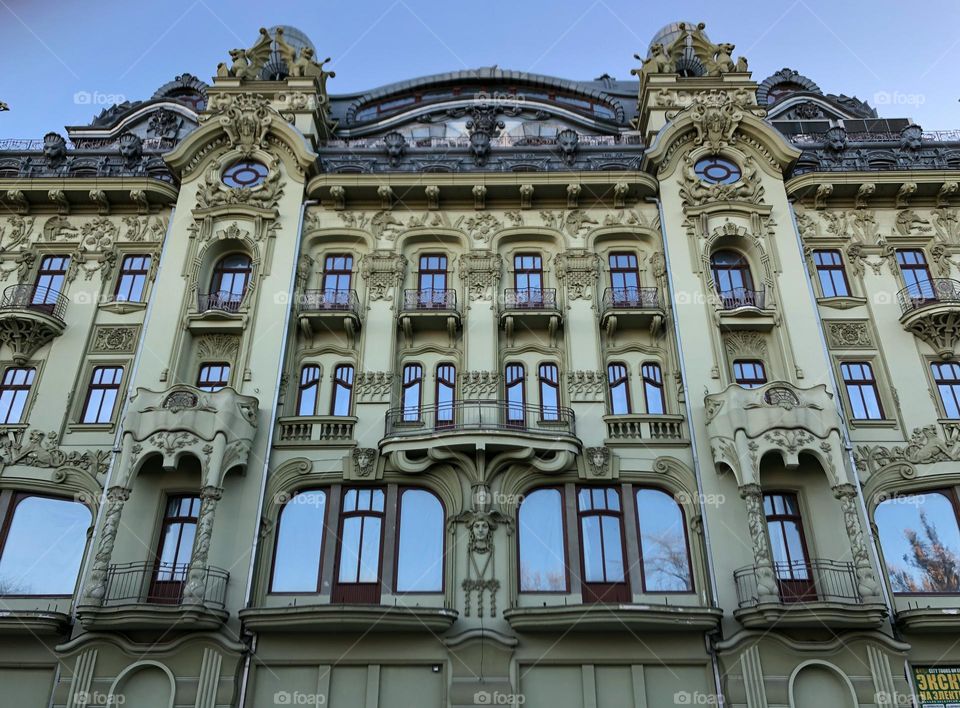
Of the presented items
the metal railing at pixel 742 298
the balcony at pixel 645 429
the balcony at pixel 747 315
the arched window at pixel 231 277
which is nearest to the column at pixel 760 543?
the balcony at pixel 645 429

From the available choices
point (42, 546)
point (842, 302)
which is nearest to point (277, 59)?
point (42, 546)

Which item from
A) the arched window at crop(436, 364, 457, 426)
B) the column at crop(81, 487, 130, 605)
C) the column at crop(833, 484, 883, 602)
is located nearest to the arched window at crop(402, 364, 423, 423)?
the arched window at crop(436, 364, 457, 426)

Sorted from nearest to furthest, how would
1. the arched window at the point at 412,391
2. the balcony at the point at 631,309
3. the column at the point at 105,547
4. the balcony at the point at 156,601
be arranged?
the balcony at the point at 156,601
the column at the point at 105,547
the arched window at the point at 412,391
the balcony at the point at 631,309

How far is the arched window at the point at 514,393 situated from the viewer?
61.1 feet

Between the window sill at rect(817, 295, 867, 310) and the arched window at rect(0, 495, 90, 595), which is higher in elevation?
the window sill at rect(817, 295, 867, 310)

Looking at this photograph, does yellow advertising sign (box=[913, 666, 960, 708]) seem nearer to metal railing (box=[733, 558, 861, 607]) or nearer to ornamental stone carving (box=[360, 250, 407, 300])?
metal railing (box=[733, 558, 861, 607])

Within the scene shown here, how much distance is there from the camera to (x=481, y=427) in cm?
1709

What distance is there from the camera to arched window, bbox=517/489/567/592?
54.4ft

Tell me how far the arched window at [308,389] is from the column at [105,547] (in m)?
4.42

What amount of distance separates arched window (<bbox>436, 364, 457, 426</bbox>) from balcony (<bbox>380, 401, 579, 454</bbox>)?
2 centimetres

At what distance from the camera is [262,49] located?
25.1 m

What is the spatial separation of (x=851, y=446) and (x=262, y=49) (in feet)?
70.8

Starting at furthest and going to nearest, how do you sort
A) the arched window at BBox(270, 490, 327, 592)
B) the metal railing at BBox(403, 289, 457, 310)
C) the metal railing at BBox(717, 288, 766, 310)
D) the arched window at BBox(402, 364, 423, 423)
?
1. the metal railing at BBox(403, 289, 457, 310)
2. the metal railing at BBox(717, 288, 766, 310)
3. the arched window at BBox(402, 364, 423, 423)
4. the arched window at BBox(270, 490, 327, 592)

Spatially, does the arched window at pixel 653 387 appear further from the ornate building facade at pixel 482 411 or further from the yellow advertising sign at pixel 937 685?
the yellow advertising sign at pixel 937 685
